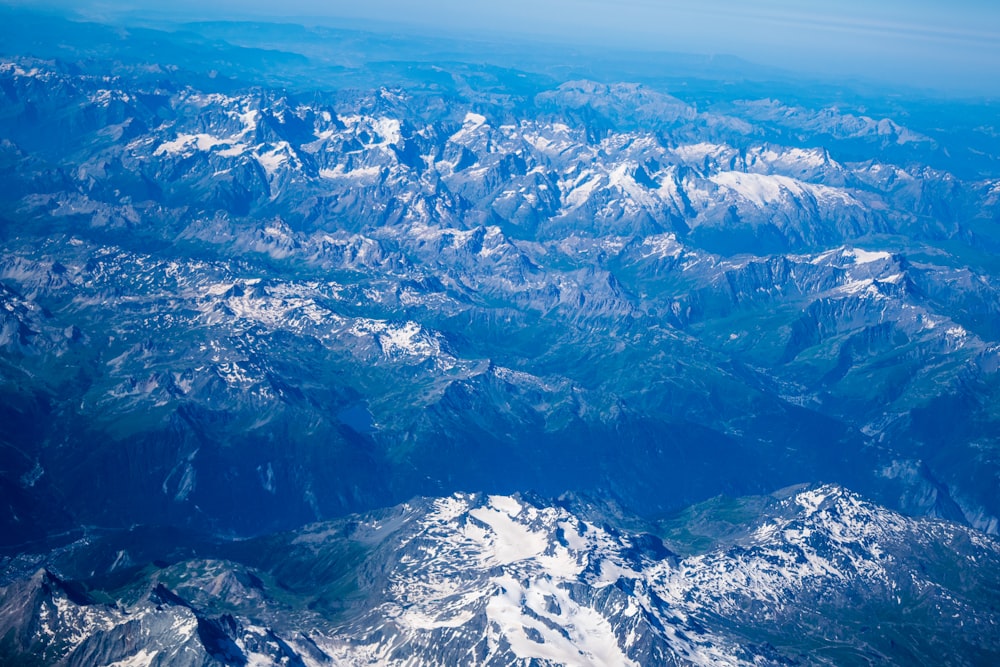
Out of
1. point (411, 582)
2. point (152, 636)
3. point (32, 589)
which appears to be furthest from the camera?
point (411, 582)

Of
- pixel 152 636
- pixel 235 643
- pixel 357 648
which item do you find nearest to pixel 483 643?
pixel 357 648

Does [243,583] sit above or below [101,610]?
below

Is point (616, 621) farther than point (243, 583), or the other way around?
point (243, 583)

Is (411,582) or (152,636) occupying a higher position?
(152,636)

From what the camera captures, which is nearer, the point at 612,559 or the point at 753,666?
the point at 753,666

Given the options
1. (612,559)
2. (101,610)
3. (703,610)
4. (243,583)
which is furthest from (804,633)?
(101,610)

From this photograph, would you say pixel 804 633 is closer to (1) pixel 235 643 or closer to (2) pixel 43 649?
(1) pixel 235 643

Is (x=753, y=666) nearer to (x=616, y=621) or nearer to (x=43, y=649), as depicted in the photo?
(x=616, y=621)

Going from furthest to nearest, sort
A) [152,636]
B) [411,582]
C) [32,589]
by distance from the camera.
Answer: [411,582], [32,589], [152,636]
